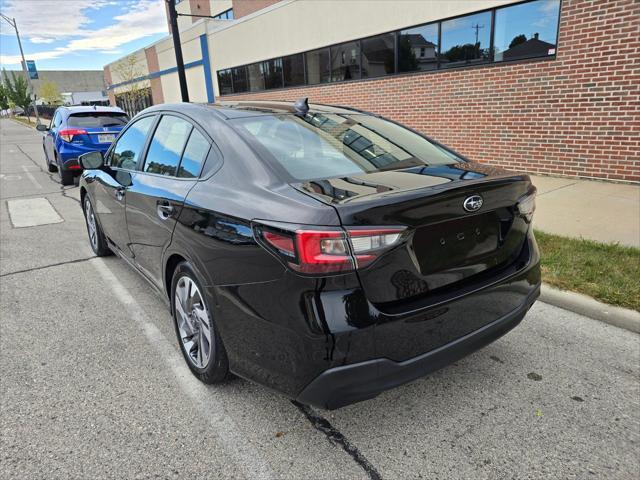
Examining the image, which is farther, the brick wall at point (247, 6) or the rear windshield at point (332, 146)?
the brick wall at point (247, 6)

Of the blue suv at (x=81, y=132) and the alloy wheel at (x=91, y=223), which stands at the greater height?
the blue suv at (x=81, y=132)

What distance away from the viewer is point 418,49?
398 inches

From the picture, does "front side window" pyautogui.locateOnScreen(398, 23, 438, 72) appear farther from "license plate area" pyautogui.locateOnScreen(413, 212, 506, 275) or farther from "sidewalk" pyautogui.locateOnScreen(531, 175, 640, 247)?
"license plate area" pyautogui.locateOnScreen(413, 212, 506, 275)

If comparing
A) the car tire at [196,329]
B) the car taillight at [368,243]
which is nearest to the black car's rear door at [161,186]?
the car tire at [196,329]

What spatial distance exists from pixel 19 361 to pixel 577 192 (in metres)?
7.12

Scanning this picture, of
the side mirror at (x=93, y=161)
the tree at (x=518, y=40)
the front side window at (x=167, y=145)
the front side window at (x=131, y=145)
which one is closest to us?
the front side window at (x=167, y=145)

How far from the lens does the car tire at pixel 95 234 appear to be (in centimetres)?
504

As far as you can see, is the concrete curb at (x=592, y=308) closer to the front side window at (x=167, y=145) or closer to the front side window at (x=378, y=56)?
the front side window at (x=167, y=145)

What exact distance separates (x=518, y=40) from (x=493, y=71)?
646 mm

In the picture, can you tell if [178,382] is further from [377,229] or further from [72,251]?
[72,251]

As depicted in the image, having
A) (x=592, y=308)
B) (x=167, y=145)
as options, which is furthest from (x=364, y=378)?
(x=592, y=308)

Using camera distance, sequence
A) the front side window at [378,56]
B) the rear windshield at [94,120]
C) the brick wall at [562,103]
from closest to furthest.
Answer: the brick wall at [562,103] < the rear windshield at [94,120] < the front side window at [378,56]

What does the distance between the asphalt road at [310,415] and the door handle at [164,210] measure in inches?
38.9

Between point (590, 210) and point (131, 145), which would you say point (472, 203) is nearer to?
point (131, 145)
